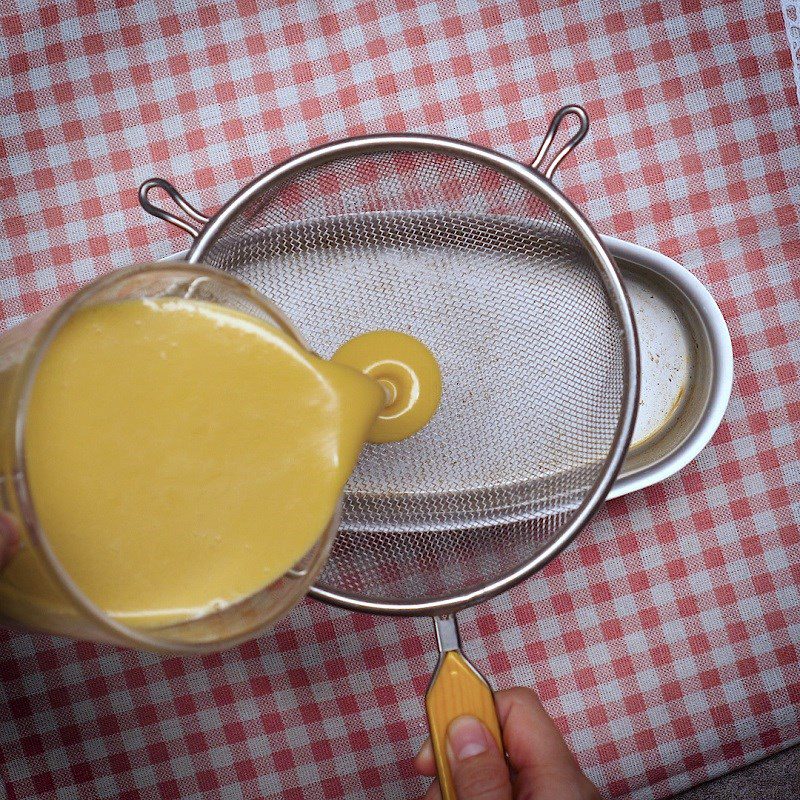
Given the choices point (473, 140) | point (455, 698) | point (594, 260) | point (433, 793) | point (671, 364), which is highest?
point (473, 140)

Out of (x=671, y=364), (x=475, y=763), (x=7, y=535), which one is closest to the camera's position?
(x=7, y=535)

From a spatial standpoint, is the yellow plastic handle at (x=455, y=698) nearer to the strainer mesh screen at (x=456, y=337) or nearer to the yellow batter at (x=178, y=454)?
the strainer mesh screen at (x=456, y=337)

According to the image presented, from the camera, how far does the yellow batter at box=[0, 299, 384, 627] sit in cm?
49

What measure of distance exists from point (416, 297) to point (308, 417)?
235 mm

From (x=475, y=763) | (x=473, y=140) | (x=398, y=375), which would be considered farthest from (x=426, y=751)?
(x=473, y=140)

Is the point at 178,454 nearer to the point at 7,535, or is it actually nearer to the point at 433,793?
the point at 7,535

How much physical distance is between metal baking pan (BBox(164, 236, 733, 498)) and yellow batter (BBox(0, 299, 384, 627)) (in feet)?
0.78

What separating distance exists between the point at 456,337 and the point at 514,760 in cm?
37

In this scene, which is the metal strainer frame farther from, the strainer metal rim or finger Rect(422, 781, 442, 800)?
finger Rect(422, 781, 442, 800)

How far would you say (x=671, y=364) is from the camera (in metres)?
0.79

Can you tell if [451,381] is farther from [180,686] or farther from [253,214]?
[180,686]

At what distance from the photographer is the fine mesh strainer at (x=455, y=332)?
0.73 meters

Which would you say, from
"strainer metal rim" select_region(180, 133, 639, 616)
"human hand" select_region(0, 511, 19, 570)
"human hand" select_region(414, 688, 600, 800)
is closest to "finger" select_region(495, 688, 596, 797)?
"human hand" select_region(414, 688, 600, 800)

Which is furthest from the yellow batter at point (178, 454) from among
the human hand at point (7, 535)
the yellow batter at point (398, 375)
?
the yellow batter at point (398, 375)
